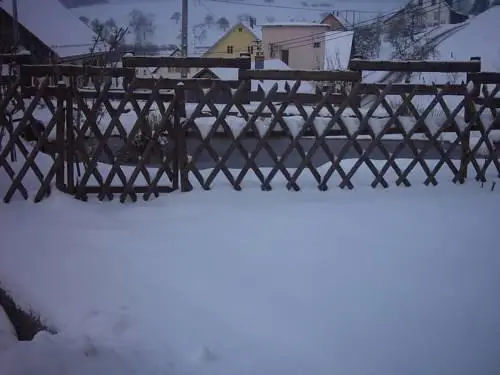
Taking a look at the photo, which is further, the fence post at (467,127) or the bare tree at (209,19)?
the bare tree at (209,19)

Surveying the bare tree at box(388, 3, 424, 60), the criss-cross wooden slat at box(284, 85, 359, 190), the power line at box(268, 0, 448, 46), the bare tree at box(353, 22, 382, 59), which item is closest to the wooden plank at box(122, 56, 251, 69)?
the criss-cross wooden slat at box(284, 85, 359, 190)

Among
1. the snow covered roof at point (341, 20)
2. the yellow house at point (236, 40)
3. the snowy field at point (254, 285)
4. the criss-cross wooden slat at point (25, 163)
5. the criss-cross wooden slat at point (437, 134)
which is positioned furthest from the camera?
the snow covered roof at point (341, 20)

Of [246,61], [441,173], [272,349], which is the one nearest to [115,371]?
[272,349]

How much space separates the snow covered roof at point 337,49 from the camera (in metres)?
25.0

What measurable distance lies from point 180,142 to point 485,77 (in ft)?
9.94

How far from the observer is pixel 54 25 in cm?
2575

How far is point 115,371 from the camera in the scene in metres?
2.38

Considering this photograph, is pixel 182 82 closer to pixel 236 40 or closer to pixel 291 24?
pixel 291 24

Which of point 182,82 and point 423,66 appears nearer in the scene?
point 182,82

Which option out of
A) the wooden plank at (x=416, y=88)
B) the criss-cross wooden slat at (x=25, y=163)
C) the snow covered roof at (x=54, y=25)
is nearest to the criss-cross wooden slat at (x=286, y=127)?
the wooden plank at (x=416, y=88)

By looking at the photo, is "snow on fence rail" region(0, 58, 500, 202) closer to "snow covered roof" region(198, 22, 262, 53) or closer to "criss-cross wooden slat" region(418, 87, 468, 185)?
"criss-cross wooden slat" region(418, 87, 468, 185)

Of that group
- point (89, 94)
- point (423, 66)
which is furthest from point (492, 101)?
point (89, 94)

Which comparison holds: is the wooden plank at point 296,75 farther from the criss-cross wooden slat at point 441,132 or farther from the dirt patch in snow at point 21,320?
the dirt patch in snow at point 21,320

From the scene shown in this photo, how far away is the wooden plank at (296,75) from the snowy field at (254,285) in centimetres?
112
